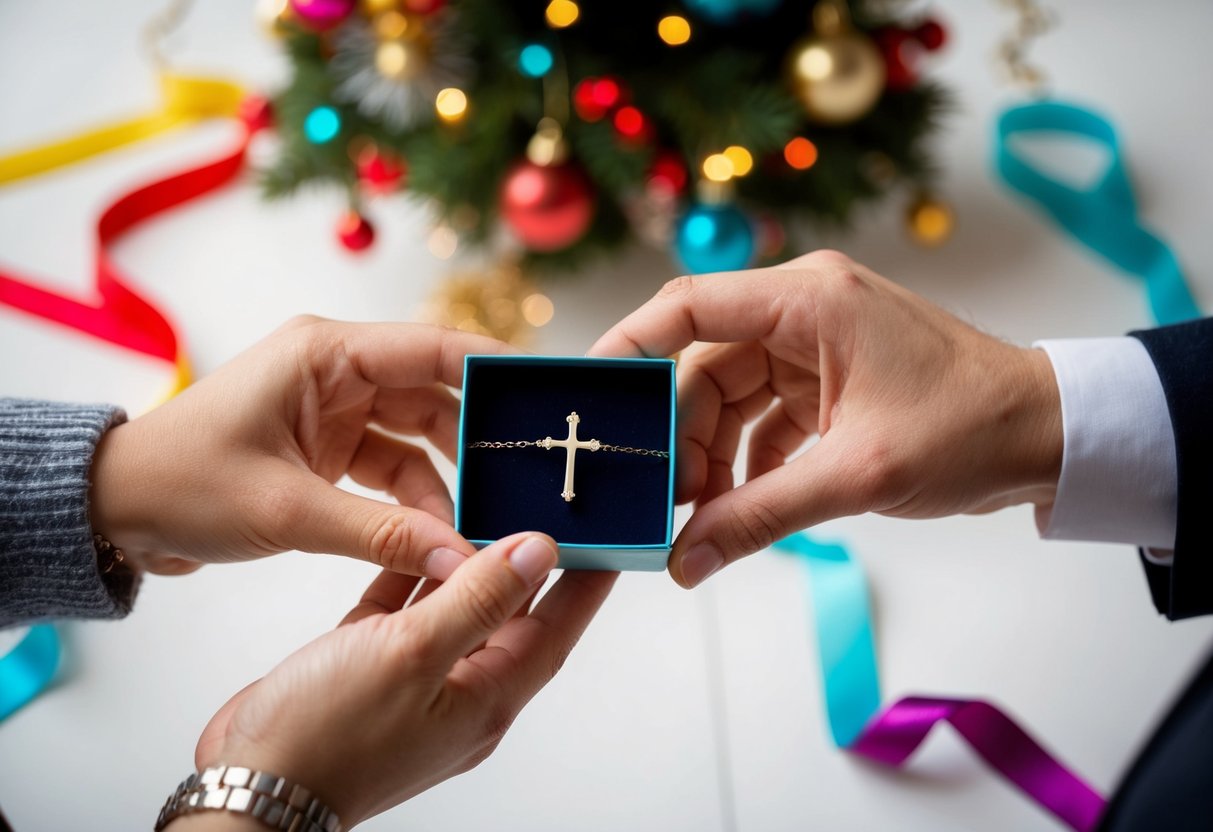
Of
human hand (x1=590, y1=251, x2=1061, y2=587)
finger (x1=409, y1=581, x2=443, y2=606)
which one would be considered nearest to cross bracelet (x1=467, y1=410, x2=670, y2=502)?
human hand (x1=590, y1=251, x2=1061, y2=587)

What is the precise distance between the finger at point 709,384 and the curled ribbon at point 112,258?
3.39 feet

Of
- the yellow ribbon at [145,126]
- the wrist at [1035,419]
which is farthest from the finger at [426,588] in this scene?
the yellow ribbon at [145,126]

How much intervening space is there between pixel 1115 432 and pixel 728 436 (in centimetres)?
51

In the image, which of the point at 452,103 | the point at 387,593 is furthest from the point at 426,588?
the point at 452,103

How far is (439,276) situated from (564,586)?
43.2 inches

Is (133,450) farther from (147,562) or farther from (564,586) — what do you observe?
(564,586)

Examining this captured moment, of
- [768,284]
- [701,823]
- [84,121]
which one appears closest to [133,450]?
[768,284]

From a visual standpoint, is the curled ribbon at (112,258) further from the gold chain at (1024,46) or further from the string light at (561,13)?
the gold chain at (1024,46)

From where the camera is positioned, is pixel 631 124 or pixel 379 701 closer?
pixel 379 701

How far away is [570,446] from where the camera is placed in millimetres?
1114

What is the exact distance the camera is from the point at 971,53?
2.49 meters

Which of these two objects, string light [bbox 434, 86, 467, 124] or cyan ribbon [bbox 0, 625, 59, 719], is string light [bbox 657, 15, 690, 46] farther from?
cyan ribbon [bbox 0, 625, 59, 719]

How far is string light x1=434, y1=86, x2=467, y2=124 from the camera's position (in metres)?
1.70

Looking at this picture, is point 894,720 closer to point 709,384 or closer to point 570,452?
point 709,384
